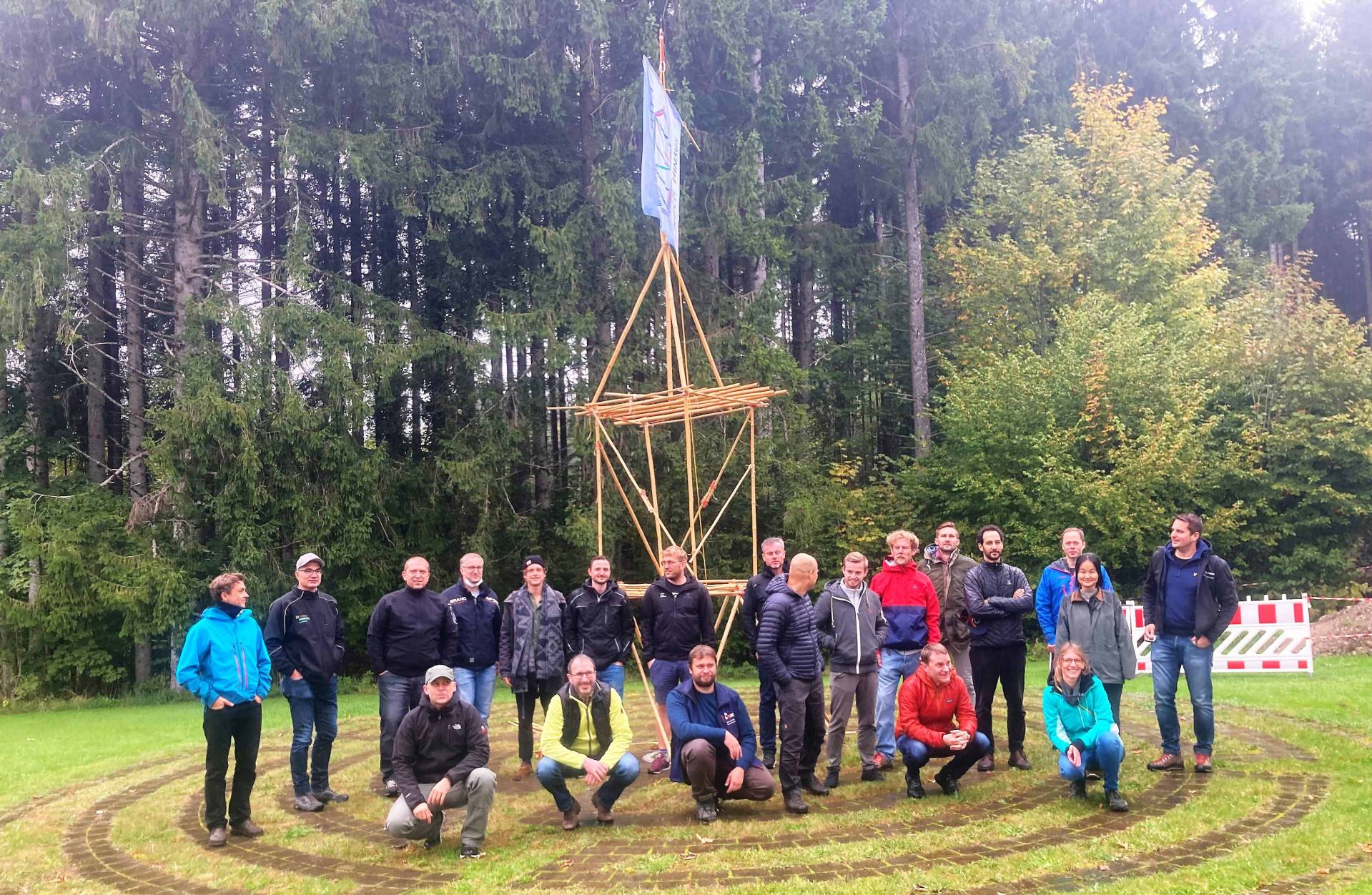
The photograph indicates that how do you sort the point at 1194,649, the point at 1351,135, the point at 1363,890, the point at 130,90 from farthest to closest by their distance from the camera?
the point at 1351,135, the point at 130,90, the point at 1194,649, the point at 1363,890

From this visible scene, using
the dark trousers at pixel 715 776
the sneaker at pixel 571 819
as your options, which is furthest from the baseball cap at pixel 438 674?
the dark trousers at pixel 715 776

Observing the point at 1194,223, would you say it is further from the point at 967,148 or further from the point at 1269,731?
the point at 1269,731

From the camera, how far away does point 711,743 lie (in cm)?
604

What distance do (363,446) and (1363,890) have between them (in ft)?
47.5

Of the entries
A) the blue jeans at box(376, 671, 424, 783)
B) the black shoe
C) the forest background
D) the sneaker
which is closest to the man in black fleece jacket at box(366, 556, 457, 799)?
the blue jeans at box(376, 671, 424, 783)

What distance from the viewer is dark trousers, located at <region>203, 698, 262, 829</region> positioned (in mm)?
5945

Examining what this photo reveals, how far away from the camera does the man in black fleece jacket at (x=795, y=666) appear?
618 cm

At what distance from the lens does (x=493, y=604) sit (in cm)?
741

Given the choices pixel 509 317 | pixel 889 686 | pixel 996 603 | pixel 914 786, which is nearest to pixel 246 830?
pixel 914 786

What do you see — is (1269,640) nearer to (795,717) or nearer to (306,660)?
(795,717)

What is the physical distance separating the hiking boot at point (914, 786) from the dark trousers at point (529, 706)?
246 centimetres

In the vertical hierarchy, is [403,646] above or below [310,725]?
above

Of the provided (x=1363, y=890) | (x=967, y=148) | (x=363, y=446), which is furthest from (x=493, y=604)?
(x=967, y=148)

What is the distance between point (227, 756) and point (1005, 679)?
4801 millimetres
